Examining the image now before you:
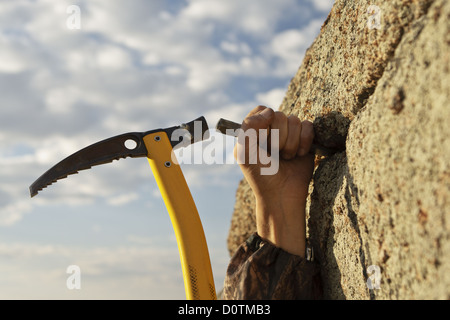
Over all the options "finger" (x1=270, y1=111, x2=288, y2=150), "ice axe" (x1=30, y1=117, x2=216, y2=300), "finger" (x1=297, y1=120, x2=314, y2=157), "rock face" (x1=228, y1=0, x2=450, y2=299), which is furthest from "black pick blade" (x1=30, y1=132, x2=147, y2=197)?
"rock face" (x1=228, y1=0, x2=450, y2=299)

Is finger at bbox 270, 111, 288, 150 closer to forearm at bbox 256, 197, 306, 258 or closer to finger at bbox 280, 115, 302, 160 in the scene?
finger at bbox 280, 115, 302, 160

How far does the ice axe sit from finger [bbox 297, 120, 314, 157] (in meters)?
0.56

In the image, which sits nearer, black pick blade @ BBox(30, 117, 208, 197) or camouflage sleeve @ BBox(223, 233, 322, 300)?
camouflage sleeve @ BBox(223, 233, 322, 300)

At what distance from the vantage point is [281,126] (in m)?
2.30

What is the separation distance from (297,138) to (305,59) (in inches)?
47.4

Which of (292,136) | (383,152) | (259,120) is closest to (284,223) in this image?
(292,136)

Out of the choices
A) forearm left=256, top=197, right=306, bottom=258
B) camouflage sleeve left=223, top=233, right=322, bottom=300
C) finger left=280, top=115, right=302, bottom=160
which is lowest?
camouflage sleeve left=223, top=233, right=322, bottom=300

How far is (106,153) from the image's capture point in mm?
2518

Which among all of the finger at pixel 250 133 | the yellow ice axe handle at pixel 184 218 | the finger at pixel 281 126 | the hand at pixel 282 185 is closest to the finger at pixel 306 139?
the hand at pixel 282 185

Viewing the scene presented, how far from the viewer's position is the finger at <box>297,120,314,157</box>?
243cm

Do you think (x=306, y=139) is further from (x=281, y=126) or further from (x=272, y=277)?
(x=272, y=277)

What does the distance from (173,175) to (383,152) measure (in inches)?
46.5

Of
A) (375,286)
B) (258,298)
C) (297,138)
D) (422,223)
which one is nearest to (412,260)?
(422,223)
